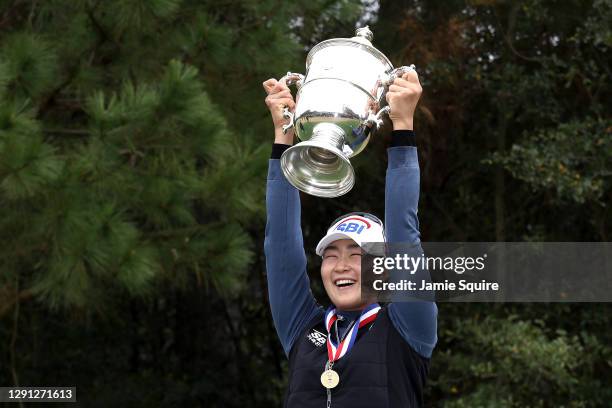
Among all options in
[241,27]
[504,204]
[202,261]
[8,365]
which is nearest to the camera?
[202,261]

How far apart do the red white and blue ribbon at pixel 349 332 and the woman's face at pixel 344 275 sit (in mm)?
26

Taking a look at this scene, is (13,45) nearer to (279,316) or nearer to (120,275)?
(120,275)

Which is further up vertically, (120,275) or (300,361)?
(120,275)

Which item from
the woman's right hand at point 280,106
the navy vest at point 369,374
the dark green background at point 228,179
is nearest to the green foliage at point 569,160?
the dark green background at point 228,179

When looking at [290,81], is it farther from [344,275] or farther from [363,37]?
[344,275]

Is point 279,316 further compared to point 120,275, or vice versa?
point 120,275

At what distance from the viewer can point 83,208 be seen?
421 centimetres

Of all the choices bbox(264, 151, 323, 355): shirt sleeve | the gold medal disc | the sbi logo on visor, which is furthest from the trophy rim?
the gold medal disc

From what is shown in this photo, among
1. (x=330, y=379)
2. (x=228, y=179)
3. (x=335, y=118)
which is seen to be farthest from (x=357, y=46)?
(x=228, y=179)

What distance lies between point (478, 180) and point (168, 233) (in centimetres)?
303

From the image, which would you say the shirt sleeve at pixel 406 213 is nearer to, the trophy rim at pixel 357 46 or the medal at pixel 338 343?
the medal at pixel 338 343

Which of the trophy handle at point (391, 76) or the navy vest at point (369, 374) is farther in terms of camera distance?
the trophy handle at point (391, 76)

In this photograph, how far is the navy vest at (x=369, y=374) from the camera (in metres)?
2.10

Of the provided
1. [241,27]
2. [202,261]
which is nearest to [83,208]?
[202,261]
